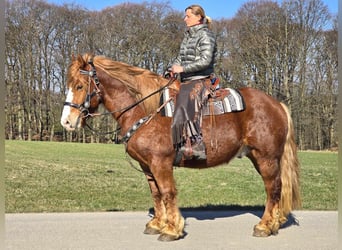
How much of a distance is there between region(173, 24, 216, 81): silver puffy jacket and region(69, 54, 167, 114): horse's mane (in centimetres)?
39

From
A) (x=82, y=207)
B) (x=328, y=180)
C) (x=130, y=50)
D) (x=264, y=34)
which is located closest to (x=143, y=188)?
(x=82, y=207)

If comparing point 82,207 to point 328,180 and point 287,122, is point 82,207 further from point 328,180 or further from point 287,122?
point 328,180

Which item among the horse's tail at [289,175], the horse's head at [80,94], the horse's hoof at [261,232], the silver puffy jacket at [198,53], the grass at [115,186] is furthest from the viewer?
the grass at [115,186]

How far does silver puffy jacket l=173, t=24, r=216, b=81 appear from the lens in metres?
5.09

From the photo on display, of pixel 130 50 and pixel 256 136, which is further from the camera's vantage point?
pixel 130 50

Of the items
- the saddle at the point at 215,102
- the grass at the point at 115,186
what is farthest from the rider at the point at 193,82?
the grass at the point at 115,186

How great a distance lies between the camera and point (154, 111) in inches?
207

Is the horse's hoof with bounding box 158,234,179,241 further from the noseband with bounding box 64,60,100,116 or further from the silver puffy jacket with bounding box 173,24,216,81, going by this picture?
the silver puffy jacket with bounding box 173,24,216,81

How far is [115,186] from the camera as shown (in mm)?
11703

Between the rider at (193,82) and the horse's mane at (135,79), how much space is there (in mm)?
329

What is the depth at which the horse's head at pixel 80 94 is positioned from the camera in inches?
196

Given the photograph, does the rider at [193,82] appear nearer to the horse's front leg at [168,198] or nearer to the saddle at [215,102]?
the saddle at [215,102]

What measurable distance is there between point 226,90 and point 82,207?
14.9ft

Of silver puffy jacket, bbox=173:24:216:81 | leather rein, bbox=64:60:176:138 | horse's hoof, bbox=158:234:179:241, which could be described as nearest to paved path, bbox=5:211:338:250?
horse's hoof, bbox=158:234:179:241
